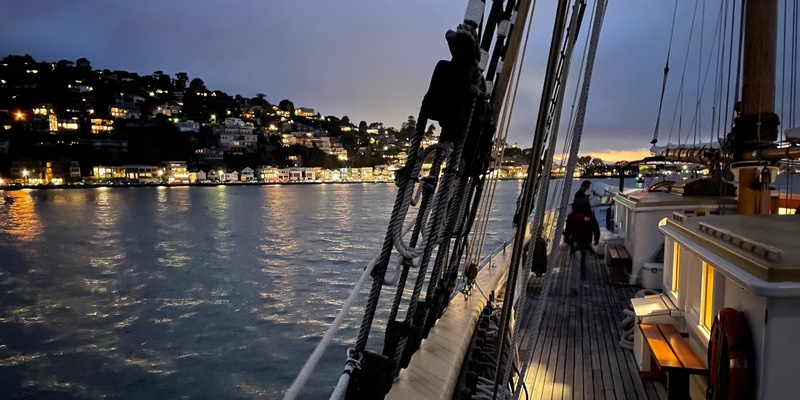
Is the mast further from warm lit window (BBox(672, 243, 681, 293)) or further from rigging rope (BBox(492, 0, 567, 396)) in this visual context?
rigging rope (BBox(492, 0, 567, 396))

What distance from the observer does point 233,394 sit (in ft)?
28.5

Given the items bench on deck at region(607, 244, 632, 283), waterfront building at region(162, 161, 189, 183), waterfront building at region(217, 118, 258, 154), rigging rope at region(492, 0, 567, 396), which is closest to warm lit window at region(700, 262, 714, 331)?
rigging rope at region(492, 0, 567, 396)

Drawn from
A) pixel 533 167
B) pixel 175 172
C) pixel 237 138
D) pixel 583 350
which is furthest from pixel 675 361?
pixel 237 138

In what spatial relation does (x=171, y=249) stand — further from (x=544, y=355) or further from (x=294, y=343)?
(x=544, y=355)

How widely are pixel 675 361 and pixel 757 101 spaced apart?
4242 millimetres

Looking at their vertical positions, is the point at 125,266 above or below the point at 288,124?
below

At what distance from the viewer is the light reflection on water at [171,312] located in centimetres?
943

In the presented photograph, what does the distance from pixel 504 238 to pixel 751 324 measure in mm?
28676

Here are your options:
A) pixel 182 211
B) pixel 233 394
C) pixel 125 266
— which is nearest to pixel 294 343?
pixel 233 394

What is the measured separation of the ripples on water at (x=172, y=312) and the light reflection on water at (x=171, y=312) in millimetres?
39

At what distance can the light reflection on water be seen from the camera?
9430mm

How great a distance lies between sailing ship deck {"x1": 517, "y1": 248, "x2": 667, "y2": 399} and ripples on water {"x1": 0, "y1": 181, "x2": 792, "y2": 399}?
4432 millimetres

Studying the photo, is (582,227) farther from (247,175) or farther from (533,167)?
(247,175)

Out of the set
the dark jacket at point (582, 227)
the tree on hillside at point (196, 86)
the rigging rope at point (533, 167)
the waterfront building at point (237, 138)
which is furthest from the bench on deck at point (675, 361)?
the tree on hillside at point (196, 86)
